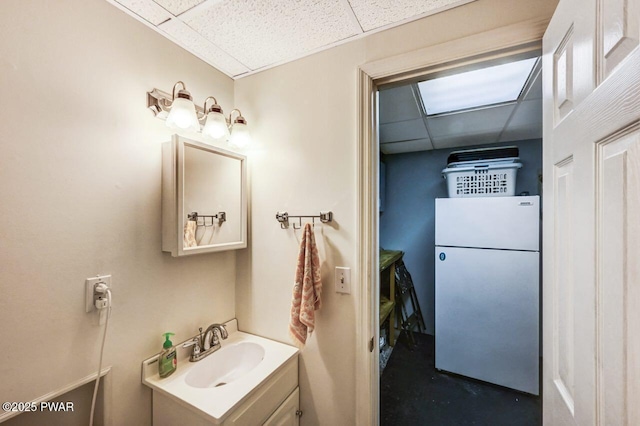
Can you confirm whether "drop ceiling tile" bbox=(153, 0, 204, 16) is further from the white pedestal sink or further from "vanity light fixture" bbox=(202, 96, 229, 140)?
the white pedestal sink

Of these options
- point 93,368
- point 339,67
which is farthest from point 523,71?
point 93,368

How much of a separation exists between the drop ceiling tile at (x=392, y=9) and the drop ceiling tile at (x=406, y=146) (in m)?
1.75

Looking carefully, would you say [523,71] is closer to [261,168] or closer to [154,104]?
[261,168]

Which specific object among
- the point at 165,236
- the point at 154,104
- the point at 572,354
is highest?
the point at 154,104

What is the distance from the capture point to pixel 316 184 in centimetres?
122

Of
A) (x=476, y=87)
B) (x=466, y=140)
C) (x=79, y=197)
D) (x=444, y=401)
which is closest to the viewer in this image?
(x=79, y=197)

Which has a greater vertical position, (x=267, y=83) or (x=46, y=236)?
(x=267, y=83)

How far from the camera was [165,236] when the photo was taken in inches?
43.0

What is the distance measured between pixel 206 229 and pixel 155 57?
2.56 ft

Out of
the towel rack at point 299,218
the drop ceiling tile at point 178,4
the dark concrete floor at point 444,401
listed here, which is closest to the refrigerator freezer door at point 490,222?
the dark concrete floor at point 444,401

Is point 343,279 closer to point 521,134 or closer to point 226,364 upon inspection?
point 226,364

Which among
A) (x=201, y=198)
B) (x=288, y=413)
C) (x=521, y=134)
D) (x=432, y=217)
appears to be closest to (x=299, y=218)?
(x=201, y=198)

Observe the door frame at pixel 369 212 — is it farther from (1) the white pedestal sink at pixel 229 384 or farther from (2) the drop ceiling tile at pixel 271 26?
(1) the white pedestal sink at pixel 229 384

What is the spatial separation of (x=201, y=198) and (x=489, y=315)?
2365 mm
